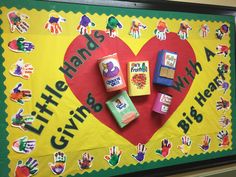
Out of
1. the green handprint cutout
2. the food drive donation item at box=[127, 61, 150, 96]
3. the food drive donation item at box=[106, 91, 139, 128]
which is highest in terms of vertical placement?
the food drive donation item at box=[127, 61, 150, 96]

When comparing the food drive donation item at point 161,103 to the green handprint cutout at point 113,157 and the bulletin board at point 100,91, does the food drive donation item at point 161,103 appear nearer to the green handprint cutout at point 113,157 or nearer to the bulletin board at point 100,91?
the bulletin board at point 100,91

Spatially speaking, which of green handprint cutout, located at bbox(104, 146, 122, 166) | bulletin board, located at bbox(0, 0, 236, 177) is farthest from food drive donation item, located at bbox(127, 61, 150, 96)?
green handprint cutout, located at bbox(104, 146, 122, 166)

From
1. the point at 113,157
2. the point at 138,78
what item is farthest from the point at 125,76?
A: the point at 113,157

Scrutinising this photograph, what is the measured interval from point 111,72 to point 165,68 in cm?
32

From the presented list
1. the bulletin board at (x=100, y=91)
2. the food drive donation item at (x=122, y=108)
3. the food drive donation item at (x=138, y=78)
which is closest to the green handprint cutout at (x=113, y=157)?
the bulletin board at (x=100, y=91)

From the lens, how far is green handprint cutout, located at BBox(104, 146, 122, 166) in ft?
4.26

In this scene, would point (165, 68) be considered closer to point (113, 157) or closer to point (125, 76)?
point (125, 76)

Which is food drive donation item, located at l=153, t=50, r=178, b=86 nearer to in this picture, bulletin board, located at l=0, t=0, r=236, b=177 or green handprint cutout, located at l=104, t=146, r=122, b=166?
bulletin board, located at l=0, t=0, r=236, b=177

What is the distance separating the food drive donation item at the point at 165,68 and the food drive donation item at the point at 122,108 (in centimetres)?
20

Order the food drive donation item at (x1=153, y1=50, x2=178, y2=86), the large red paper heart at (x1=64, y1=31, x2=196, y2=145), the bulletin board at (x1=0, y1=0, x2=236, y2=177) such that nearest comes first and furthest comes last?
the bulletin board at (x1=0, y1=0, x2=236, y2=177), the large red paper heart at (x1=64, y1=31, x2=196, y2=145), the food drive donation item at (x1=153, y1=50, x2=178, y2=86)

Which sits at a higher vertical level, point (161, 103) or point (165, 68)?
point (165, 68)

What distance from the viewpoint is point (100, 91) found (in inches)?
50.8

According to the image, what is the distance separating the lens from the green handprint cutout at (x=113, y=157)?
130cm

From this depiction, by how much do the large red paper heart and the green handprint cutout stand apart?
0.08 meters
